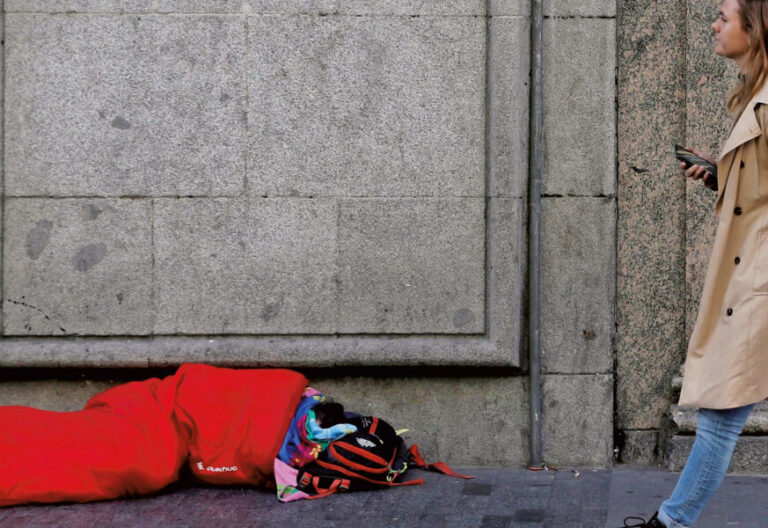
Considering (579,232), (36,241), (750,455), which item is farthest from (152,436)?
(750,455)

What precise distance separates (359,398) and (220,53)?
1.80 metres

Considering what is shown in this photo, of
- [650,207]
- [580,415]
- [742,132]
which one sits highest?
[742,132]

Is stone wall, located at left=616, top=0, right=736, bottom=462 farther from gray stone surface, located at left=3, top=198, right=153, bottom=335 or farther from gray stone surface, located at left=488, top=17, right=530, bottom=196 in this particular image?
gray stone surface, located at left=3, top=198, right=153, bottom=335

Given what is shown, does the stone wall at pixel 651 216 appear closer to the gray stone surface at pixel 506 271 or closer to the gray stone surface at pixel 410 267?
the gray stone surface at pixel 506 271

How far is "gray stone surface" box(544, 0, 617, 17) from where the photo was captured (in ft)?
16.9

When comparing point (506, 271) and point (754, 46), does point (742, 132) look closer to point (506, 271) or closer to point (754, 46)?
point (754, 46)

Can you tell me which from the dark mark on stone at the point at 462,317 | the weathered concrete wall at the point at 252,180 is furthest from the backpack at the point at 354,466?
the dark mark on stone at the point at 462,317

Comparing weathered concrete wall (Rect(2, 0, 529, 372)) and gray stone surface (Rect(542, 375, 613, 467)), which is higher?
weathered concrete wall (Rect(2, 0, 529, 372))

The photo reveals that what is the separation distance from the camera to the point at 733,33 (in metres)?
3.53

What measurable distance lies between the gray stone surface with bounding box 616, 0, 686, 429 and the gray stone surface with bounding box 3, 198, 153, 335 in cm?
234

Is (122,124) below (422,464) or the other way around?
the other way around

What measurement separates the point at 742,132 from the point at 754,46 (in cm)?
28

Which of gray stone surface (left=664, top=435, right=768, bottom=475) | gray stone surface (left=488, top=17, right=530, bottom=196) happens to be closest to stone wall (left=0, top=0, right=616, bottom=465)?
gray stone surface (left=488, top=17, right=530, bottom=196)

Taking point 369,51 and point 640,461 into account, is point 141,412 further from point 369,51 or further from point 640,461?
point 640,461
